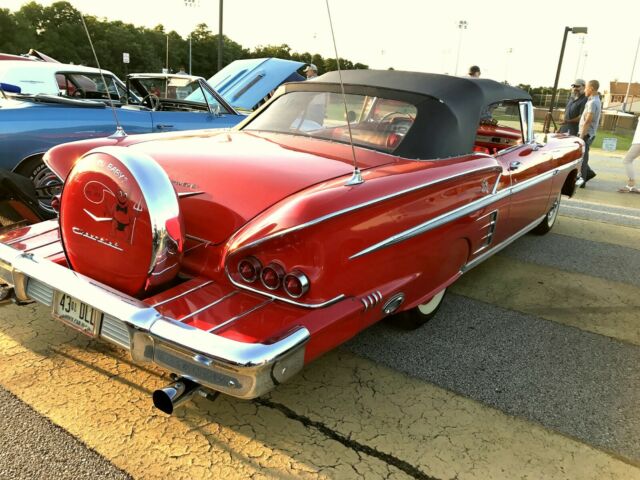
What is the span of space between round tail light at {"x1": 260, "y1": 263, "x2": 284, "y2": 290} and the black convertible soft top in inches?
48.7

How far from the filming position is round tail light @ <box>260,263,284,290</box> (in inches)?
81.0

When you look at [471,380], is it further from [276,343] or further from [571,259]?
[571,259]

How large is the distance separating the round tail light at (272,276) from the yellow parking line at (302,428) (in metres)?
0.67

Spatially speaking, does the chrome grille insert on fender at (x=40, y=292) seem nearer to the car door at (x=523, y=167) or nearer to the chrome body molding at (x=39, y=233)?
the chrome body molding at (x=39, y=233)

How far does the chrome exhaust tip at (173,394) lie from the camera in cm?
182

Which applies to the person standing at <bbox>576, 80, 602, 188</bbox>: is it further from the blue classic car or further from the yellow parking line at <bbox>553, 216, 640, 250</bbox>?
the blue classic car

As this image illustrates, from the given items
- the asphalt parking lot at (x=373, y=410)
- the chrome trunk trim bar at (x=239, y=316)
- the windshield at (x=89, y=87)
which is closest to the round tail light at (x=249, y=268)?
the chrome trunk trim bar at (x=239, y=316)

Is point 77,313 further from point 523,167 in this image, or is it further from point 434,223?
point 523,167

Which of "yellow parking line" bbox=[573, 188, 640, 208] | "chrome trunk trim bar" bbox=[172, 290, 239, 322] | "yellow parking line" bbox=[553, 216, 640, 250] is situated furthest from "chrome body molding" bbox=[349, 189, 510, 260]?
"yellow parking line" bbox=[573, 188, 640, 208]

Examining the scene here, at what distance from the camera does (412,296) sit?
8.73ft

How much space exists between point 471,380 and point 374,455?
82 cm

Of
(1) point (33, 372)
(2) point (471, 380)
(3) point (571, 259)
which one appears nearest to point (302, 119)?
(2) point (471, 380)

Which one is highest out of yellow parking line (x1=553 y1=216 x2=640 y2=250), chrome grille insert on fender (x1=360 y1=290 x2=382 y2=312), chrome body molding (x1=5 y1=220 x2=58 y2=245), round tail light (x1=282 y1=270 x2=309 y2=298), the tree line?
the tree line

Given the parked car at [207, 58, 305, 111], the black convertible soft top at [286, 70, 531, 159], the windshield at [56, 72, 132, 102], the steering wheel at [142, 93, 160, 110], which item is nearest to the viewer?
the black convertible soft top at [286, 70, 531, 159]
